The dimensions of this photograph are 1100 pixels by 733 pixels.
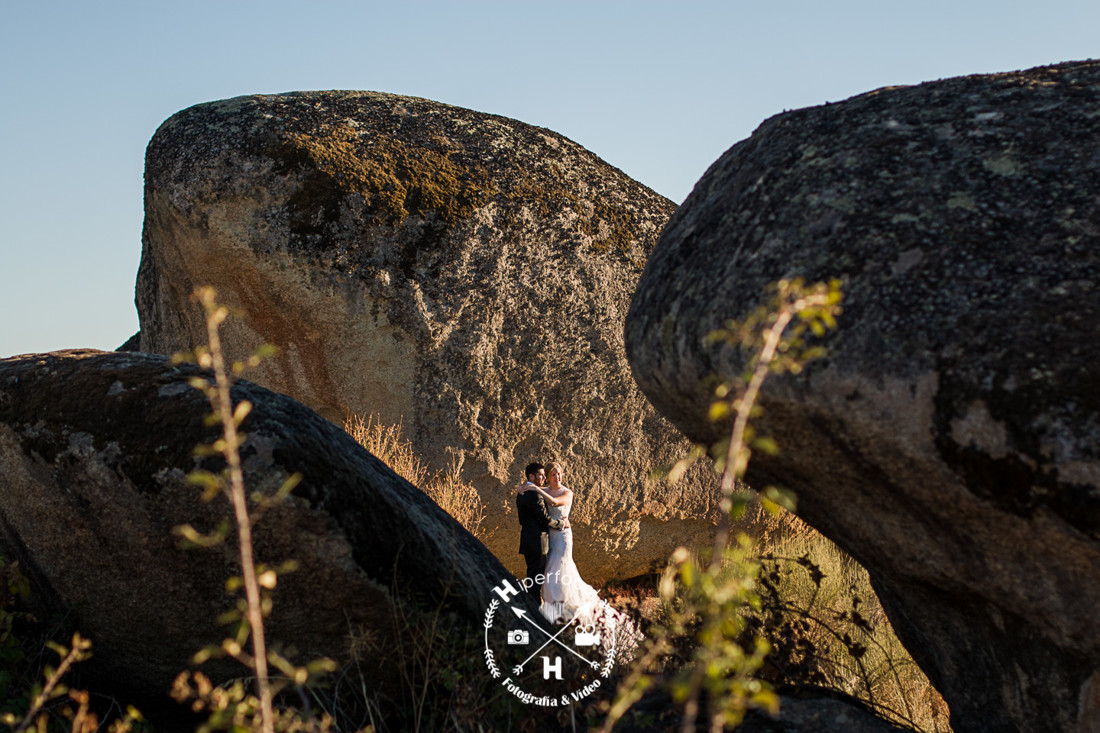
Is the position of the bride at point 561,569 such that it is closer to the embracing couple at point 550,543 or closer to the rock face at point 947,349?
the embracing couple at point 550,543

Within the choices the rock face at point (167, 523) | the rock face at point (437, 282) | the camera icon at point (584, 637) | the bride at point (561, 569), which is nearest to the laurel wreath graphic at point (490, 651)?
the rock face at point (167, 523)

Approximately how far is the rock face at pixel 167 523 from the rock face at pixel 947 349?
100cm

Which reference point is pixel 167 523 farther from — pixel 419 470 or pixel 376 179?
pixel 376 179

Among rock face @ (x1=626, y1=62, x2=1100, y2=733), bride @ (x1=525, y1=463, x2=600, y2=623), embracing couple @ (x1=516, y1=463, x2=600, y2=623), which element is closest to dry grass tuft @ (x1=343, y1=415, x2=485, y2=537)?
embracing couple @ (x1=516, y1=463, x2=600, y2=623)

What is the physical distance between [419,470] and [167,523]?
14.2ft

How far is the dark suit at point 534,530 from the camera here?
6598 millimetres

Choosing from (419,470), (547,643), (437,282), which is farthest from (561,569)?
(547,643)

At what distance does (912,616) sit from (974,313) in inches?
45.1

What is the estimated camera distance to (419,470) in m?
6.96

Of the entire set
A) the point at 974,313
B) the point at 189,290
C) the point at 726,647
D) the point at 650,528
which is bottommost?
the point at 650,528

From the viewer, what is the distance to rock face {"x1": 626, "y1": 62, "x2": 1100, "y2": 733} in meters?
1.75

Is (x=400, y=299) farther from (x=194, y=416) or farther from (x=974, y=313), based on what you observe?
(x=974, y=313)

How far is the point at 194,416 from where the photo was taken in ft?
8.90

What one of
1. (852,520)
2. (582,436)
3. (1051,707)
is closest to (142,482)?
(852,520)
